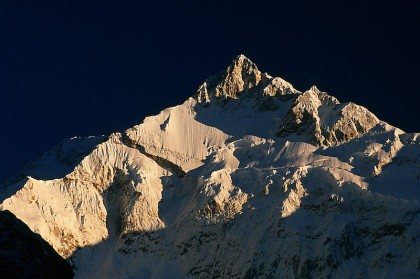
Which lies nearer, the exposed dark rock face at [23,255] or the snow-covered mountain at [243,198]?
the exposed dark rock face at [23,255]

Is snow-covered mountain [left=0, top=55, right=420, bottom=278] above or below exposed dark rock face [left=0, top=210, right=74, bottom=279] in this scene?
above

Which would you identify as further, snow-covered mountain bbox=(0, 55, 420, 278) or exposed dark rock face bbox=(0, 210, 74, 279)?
snow-covered mountain bbox=(0, 55, 420, 278)

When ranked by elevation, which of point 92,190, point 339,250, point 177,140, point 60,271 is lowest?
point 60,271

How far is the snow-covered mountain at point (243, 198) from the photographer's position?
142m

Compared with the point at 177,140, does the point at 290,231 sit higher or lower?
lower

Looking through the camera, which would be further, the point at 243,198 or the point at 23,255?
the point at 243,198

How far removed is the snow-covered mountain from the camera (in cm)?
14188

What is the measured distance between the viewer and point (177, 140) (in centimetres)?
18350

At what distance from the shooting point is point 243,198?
15700 centimetres

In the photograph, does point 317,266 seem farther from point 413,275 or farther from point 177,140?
point 177,140

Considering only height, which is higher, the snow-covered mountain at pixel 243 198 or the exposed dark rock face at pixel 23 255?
the snow-covered mountain at pixel 243 198

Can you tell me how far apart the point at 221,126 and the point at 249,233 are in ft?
142

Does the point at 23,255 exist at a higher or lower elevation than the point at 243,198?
lower

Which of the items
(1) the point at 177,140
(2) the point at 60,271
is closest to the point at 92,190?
(1) the point at 177,140
